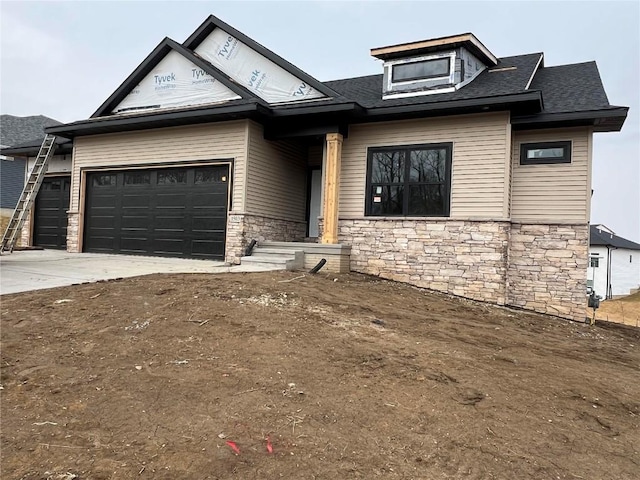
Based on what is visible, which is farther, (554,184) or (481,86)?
(481,86)

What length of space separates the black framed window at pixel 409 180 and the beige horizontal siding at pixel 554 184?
4.77 feet

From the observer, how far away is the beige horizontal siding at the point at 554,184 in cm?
919

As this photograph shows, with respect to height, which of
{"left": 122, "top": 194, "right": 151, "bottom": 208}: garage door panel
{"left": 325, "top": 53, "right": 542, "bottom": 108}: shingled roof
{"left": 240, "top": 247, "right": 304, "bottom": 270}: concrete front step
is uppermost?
{"left": 325, "top": 53, "right": 542, "bottom": 108}: shingled roof

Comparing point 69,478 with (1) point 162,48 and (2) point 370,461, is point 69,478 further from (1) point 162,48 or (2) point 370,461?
(1) point 162,48

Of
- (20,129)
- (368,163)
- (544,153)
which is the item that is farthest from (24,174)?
(544,153)

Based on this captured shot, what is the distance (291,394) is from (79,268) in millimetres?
7640

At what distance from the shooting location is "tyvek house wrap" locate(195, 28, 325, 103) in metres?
11.2

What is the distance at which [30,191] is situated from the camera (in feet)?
45.5

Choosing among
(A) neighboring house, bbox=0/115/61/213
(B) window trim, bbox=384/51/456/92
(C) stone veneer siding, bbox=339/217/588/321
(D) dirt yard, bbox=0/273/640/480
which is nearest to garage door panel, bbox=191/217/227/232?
(C) stone veneer siding, bbox=339/217/588/321

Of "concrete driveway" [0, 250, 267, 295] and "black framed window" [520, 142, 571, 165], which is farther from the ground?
"black framed window" [520, 142, 571, 165]

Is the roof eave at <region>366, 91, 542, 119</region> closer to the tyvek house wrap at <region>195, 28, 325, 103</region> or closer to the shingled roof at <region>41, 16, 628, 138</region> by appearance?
the shingled roof at <region>41, 16, 628, 138</region>

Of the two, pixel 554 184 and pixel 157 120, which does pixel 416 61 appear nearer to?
pixel 554 184

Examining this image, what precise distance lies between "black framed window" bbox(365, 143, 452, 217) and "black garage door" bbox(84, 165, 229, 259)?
11.7 ft

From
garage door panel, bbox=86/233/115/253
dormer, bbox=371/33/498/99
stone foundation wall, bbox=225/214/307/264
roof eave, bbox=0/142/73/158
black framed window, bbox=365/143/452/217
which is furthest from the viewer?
roof eave, bbox=0/142/73/158
